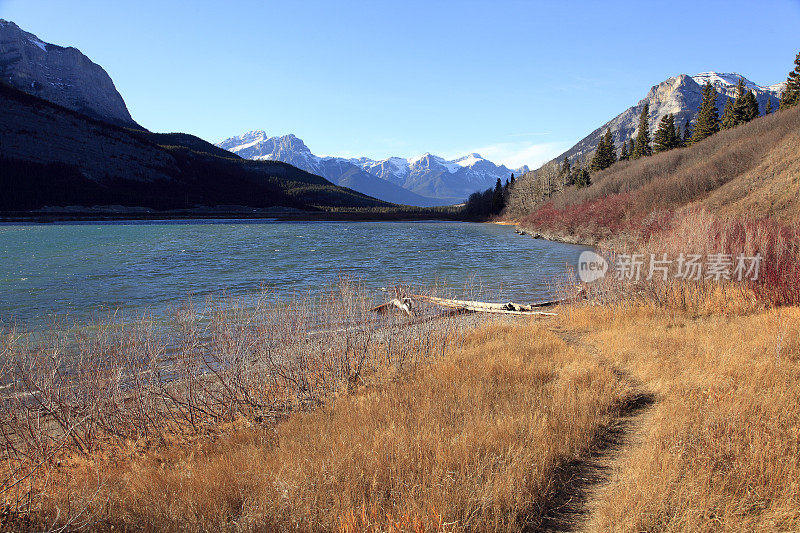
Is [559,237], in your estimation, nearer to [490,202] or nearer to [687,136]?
[687,136]

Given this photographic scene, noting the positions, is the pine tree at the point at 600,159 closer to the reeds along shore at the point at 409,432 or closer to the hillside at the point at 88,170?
the reeds along shore at the point at 409,432

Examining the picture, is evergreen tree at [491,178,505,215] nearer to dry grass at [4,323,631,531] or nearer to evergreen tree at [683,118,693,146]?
evergreen tree at [683,118,693,146]

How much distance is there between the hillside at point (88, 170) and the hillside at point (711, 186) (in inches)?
4984

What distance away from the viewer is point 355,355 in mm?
8672

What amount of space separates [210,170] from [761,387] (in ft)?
680

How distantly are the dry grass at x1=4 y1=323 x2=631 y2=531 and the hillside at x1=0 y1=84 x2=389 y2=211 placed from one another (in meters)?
137

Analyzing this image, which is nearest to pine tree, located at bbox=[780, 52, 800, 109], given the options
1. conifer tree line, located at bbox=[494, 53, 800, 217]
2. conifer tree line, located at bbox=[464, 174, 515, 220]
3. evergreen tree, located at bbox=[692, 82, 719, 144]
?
conifer tree line, located at bbox=[494, 53, 800, 217]

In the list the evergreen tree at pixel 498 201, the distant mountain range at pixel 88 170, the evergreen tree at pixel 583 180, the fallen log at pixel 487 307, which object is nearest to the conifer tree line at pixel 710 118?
the evergreen tree at pixel 583 180

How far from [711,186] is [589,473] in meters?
47.4

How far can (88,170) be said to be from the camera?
439 feet

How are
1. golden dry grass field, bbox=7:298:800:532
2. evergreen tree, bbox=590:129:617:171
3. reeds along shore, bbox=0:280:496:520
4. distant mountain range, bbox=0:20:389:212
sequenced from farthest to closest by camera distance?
distant mountain range, bbox=0:20:389:212, evergreen tree, bbox=590:129:617:171, reeds along shore, bbox=0:280:496:520, golden dry grass field, bbox=7:298:800:532

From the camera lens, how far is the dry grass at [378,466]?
4.01m

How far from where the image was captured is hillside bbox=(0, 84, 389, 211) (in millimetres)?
118000

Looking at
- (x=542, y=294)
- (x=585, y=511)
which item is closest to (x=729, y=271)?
(x=542, y=294)
